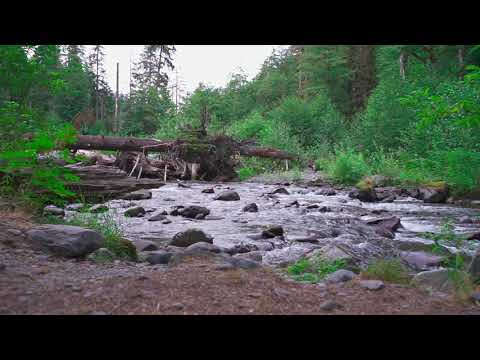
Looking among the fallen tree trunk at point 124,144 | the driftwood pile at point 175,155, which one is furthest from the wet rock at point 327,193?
the fallen tree trunk at point 124,144

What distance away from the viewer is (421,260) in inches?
230

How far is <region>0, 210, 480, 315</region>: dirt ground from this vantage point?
267cm

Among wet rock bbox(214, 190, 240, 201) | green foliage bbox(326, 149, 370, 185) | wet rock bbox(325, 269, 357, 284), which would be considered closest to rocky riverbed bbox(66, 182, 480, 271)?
wet rock bbox(214, 190, 240, 201)

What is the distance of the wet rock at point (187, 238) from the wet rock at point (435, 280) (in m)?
3.36

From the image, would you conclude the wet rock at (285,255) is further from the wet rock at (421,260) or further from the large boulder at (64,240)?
the large boulder at (64,240)

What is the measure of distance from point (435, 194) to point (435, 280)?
37.3ft

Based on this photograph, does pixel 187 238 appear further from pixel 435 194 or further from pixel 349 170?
pixel 349 170

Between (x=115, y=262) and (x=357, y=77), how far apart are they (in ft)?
145

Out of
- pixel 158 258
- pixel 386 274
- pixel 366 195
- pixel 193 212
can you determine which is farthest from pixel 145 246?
pixel 366 195

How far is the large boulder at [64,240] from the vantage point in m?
4.37

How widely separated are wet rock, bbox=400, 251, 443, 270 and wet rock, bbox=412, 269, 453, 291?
1488 mm

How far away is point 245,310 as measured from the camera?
8.86 feet
